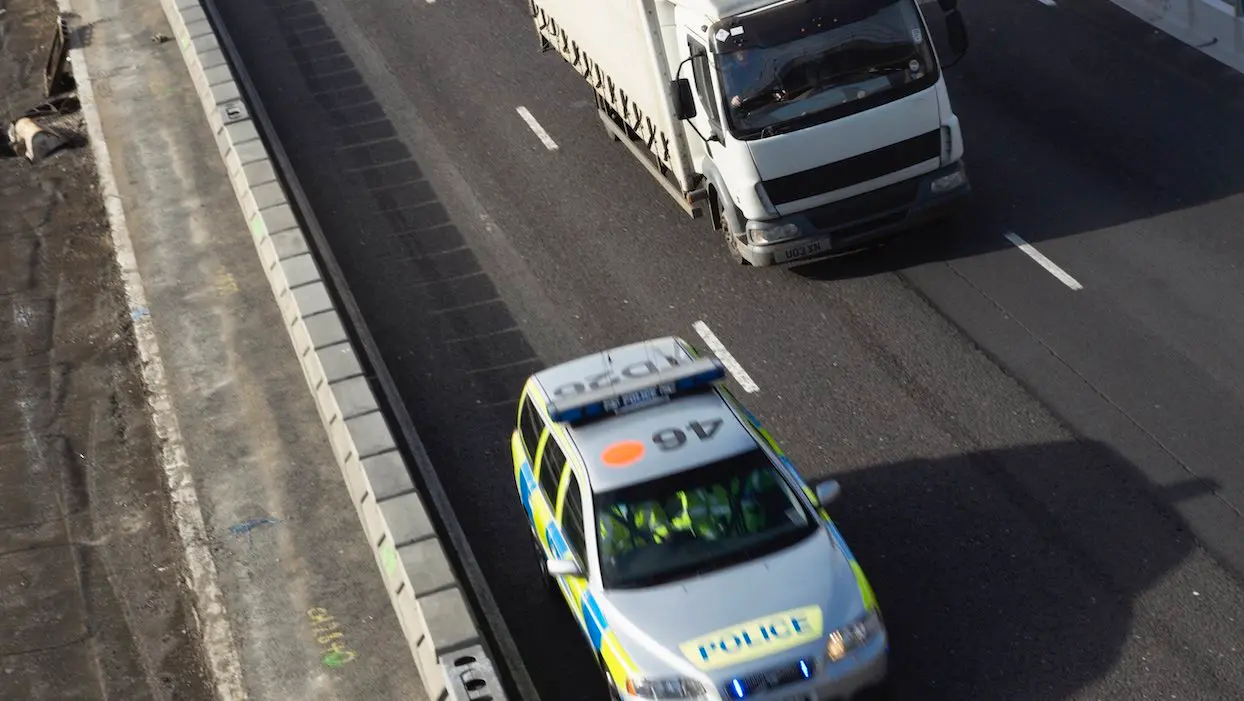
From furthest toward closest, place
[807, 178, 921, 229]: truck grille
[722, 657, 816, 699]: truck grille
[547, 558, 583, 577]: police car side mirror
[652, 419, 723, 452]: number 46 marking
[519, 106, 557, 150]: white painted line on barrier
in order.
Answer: [519, 106, 557, 150]: white painted line on barrier < [807, 178, 921, 229]: truck grille < [652, 419, 723, 452]: number 46 marking < [547, 558, 583, 577]: police car side mirror < [722, 657, 816, 699]: truck grille

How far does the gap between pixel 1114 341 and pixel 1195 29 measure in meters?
7.73

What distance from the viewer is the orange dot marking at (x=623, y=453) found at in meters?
10.6

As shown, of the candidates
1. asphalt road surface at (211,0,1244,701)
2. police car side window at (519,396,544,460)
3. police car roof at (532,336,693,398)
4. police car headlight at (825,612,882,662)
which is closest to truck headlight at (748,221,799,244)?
asphalt road surface at (211,0,1244,701)

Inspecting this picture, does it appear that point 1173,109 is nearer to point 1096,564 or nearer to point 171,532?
point 1096,564

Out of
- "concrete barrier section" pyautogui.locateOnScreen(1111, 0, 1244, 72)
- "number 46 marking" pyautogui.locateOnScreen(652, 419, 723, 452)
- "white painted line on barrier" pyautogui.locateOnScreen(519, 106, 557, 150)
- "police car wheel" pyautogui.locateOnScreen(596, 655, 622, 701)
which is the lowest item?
"concrete barrier section" pyautogui.locateOnScreen(1111, 0, 1244, 72)

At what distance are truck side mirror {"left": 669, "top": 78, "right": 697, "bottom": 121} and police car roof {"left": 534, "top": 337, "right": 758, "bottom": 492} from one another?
4.27 metres

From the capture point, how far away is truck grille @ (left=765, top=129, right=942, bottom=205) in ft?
49.1

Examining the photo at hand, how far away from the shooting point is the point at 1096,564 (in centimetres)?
1135

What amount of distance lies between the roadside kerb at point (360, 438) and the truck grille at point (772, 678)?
5.12 feet

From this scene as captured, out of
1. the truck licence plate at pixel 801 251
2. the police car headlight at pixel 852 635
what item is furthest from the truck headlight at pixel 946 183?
the police car headlight at pixel 852 635

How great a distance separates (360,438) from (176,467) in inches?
99.3

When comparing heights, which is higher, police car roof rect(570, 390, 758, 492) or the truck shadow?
police car roof rect(570, 390, 758, 492)

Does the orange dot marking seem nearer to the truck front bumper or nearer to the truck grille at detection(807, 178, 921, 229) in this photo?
the truck front bumper

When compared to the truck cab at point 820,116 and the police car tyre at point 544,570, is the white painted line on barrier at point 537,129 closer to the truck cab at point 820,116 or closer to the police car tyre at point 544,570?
the truck cab at point 820,116
